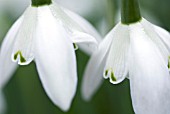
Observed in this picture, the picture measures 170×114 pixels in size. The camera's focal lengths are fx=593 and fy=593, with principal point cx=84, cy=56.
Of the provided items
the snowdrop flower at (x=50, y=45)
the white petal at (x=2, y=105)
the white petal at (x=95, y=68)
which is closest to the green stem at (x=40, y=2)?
the snowdrop flower at (x=50, y=45)

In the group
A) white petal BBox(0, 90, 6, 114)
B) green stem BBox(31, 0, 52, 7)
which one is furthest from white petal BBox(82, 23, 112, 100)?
white petal BBox(0, 90, 6, 114)

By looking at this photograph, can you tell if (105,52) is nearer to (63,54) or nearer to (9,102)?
(63,54)

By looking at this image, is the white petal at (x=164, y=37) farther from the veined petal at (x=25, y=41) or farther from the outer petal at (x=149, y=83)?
the veined petal at (x=25, y=41)

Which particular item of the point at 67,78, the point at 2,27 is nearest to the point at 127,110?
the point at 2,27

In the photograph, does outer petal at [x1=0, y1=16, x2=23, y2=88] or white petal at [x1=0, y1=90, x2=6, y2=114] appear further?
white petal at [x1=0, y1=90, x2=6, y2=114]

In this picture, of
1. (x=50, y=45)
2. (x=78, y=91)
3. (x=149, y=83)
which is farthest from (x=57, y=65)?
(x=78, y=91)

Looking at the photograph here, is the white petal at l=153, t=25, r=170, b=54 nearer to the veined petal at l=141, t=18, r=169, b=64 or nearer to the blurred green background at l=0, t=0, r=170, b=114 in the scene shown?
the veined petal at l=141, t=18, r=169, b=64
